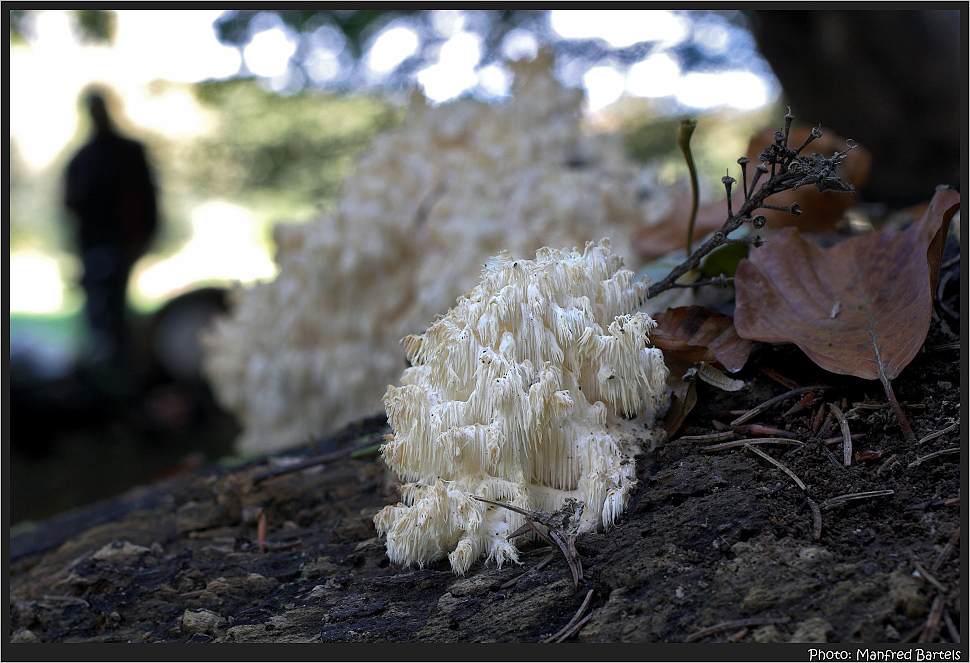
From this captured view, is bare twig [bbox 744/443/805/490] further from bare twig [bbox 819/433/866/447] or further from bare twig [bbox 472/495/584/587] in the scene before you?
bare twig [bbox 472/495/584/587]

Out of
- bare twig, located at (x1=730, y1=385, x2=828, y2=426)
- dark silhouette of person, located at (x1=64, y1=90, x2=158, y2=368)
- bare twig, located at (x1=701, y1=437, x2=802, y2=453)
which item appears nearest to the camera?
bare twig, located at (x1=701, y1=437, x2=802, y2=453)

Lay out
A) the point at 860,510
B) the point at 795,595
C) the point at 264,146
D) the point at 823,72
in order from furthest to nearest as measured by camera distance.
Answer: the point at 264,146 → the point at 823,72 → the point at 860,510 → the point at 795,595

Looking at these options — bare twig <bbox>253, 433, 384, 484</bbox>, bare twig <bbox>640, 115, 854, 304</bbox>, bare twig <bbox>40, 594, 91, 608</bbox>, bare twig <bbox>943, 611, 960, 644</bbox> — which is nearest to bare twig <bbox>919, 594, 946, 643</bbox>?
bare twig <bbox>943, 611, 960, 644</bbox>

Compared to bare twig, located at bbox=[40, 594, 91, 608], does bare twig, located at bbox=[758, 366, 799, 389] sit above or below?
above

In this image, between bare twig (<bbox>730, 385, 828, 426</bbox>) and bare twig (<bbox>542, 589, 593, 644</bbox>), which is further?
bare twig (<bbox>730, 385, 828, 426</bbox>)

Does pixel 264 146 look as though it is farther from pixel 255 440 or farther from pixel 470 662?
pixel 470 662

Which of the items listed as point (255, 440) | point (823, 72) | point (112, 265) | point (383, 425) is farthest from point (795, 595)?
point (112, 265)

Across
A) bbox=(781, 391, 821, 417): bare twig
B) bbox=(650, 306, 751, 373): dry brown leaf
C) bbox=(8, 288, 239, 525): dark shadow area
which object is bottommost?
bbox=(8, 288, 239, 525): dark shadow area
